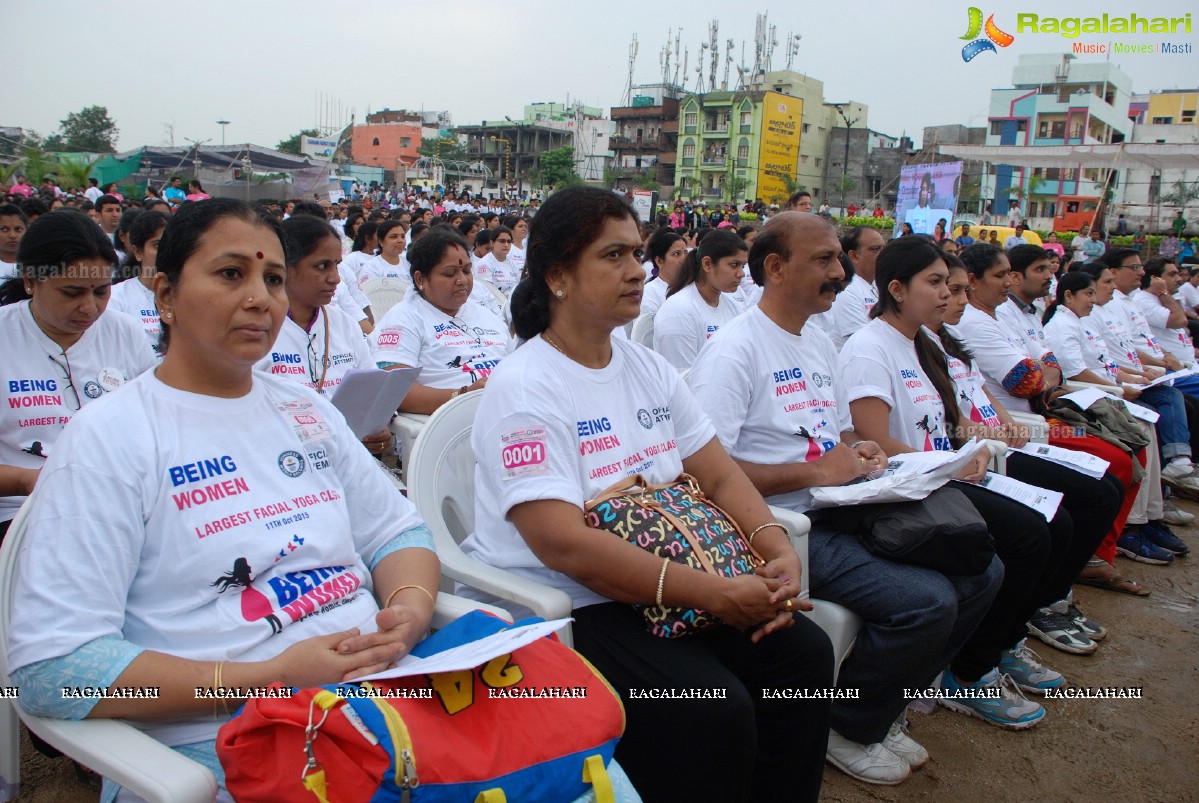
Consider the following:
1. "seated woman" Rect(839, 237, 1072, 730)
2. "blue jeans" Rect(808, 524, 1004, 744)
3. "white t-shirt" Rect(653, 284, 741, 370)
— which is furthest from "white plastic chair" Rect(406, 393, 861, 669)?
"white t-shirt" Rect(653, 284, 741, 370)

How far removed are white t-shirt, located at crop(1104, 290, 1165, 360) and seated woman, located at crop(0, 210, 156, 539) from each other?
6.65 metres

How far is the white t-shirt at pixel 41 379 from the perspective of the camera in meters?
2.46

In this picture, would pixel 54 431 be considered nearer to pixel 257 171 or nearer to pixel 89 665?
pixel 89 665

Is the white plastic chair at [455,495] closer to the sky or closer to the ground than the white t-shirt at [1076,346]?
closer to the ground

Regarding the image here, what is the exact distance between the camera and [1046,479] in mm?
3576

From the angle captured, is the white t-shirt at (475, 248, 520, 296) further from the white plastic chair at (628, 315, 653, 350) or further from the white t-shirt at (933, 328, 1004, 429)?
the white t-shirt at (933, 328, 1004, 429)

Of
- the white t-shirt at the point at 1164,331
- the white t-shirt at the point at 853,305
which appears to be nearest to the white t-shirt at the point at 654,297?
the white t-shirt at the point at 853,305

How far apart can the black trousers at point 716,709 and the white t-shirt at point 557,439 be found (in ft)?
0.56

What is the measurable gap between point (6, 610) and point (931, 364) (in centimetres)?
314

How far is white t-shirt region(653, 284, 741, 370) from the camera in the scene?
5.23 m

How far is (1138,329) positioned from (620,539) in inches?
245

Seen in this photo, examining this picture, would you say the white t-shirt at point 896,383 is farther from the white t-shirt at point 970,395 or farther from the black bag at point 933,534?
the black bag at point 933,534

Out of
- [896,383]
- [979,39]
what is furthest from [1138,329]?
[979,39]

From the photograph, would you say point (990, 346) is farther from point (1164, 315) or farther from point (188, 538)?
point (188, 538)
